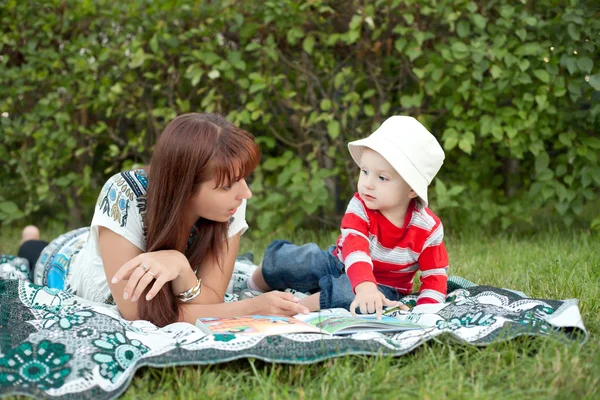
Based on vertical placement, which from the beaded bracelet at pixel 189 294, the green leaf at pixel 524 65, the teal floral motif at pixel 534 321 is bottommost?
the beaded bracelet at pixel 189 294

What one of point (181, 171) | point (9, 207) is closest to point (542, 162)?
point (181, 171)

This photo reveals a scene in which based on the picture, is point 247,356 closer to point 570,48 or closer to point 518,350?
point 518,350

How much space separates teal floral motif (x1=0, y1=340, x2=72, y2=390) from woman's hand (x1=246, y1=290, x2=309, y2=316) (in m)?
0.77

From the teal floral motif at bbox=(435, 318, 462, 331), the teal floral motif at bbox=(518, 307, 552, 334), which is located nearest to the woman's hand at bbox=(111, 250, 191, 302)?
the teal floral motif at bbox=(435, 318, 462, 331)

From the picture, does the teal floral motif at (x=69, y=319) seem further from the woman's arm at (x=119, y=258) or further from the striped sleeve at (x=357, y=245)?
the striped sleeve at (x=357, y=245)

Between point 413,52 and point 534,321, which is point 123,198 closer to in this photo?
point 534,321

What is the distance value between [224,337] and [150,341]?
269 mm

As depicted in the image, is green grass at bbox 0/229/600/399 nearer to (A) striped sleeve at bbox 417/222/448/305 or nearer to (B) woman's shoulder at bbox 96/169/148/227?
(A) striped sleeve at bbox 417/222/448/305

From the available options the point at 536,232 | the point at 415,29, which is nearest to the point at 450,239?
the point at 536,232

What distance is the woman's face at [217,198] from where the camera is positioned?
8.15 feet

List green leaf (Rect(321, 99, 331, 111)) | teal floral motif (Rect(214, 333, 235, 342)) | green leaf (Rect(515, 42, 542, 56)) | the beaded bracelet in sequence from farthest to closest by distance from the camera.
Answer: green leaf (Rect(321, 99, 331, 111)), green leaf (Rect(515, 42, 542, 56)), the beaded bracelet, teal floral motif (Rect(214, 333, 235, 342))

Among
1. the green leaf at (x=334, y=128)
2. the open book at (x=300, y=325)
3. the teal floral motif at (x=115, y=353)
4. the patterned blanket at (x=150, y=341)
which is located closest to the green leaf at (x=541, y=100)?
the green leaf at (x=334, y=128)

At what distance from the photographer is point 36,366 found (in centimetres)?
196

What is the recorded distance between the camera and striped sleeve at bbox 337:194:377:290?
2670 millimetres
